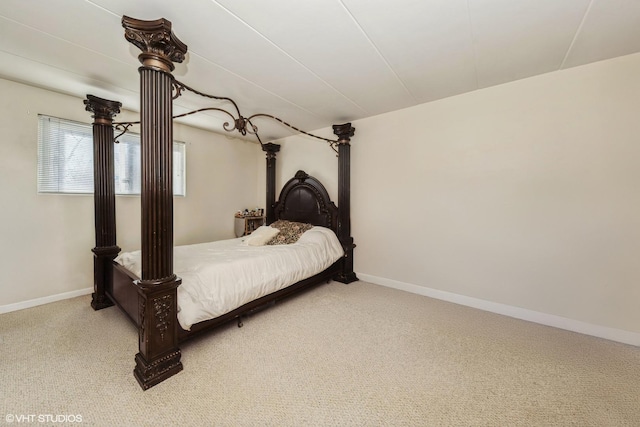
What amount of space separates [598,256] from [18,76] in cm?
586

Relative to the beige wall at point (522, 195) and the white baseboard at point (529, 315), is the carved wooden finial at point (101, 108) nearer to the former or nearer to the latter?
the beige wall at point (522, 195)

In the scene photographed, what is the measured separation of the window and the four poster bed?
0.42 meters

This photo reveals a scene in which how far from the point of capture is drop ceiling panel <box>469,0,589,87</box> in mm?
1540

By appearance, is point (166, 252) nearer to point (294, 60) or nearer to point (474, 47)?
point (294, 60)

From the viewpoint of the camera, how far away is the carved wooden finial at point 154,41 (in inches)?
57.6

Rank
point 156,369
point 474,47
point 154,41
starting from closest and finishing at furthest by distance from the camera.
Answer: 1. point 154,41
2. point 156,369
3. point 474,47

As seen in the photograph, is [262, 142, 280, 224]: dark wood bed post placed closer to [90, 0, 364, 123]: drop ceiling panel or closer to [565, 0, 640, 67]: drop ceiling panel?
[90, 0, 364, 123]: drop ceiling panel

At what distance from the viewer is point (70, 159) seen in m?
2.92

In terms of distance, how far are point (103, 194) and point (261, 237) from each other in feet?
5.90

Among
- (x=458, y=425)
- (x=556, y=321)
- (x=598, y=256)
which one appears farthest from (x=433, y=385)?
(x=598, y=256)

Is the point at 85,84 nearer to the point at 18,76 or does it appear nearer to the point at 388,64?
the point at 18,76

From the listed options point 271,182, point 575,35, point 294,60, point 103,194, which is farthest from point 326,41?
point 271,182

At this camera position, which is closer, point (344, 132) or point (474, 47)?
point (474, 47)

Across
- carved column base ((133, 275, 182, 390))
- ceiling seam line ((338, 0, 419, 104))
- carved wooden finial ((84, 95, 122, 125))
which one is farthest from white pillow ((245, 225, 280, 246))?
ceiling seam line ((338, 0, 419, 104))
